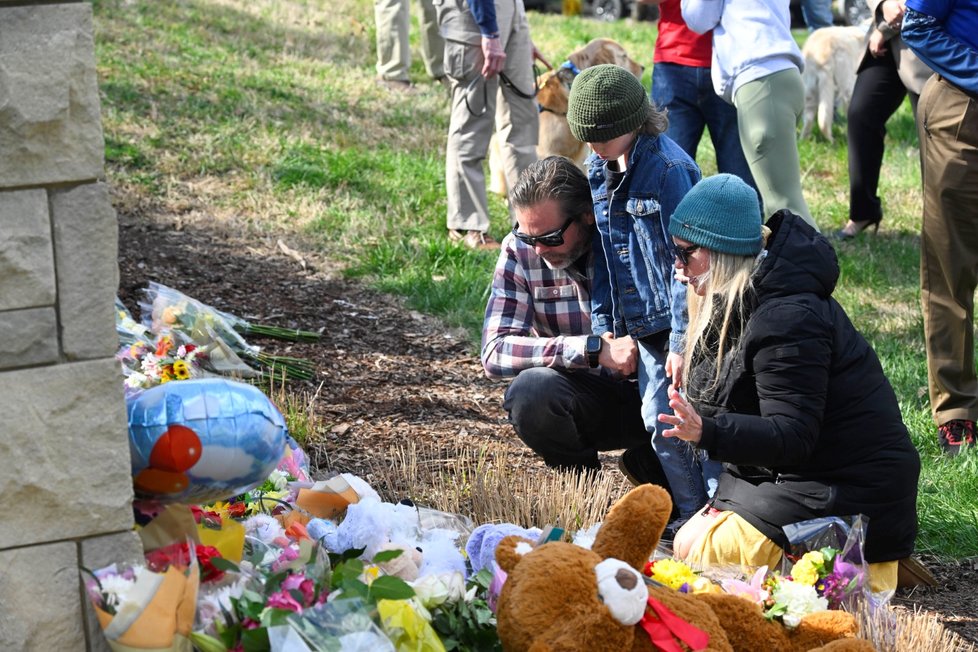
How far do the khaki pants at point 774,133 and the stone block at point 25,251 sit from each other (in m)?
3.24

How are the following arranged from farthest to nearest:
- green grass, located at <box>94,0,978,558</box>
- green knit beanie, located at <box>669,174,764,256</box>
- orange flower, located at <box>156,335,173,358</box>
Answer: green grass, located at <box>94,0,978,558</box> → orange flower, located at <box>156,335,173,358</box> → green knit beanie, located at <box>669,174,764,256</box>

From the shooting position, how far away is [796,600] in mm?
2611

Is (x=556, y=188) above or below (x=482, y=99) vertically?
above

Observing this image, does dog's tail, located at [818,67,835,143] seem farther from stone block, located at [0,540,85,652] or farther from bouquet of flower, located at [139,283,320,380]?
stone block, located at [0,540,85,652]

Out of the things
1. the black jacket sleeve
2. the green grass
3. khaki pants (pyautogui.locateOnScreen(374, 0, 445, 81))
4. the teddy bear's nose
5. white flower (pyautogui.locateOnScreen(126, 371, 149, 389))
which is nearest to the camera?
the teddy bear's nose

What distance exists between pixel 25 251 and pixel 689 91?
3.85 metres

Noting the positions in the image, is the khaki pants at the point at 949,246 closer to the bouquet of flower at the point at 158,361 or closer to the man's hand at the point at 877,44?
the man's hand at the point at 877,44

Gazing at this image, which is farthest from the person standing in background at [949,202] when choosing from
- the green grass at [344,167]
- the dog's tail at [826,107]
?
the dog's tail at [826,107]

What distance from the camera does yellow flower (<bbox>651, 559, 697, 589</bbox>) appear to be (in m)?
2.65

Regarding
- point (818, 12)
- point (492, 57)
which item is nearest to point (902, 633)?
point (492, 57)

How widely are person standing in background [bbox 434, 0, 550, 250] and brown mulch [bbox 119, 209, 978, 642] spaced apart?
813mm

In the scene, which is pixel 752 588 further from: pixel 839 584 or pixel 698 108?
pixel 698 108

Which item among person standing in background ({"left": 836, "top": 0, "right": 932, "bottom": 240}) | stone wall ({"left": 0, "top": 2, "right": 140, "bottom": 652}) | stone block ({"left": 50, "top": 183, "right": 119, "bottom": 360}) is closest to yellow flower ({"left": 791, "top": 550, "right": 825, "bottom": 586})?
stone wall ({"left": 0, "top": 2, "right": 140, "bottom": 652})

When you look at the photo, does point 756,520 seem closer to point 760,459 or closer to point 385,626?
point 760,459
